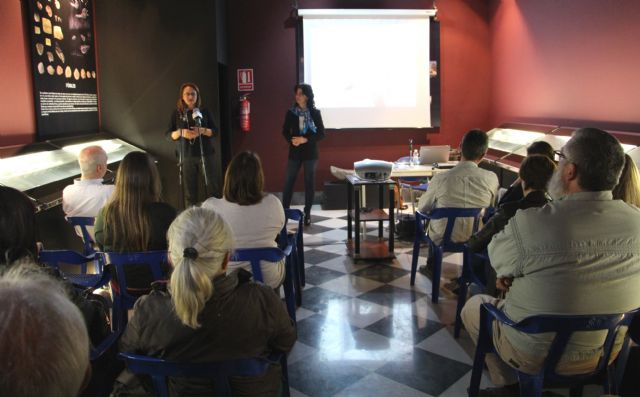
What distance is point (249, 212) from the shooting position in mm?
2746

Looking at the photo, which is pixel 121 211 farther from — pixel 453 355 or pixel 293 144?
pixel 293 144

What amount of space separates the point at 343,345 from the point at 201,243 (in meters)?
1.68

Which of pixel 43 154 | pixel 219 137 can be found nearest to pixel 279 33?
pixel 219 137

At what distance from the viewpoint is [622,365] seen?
2.04 m

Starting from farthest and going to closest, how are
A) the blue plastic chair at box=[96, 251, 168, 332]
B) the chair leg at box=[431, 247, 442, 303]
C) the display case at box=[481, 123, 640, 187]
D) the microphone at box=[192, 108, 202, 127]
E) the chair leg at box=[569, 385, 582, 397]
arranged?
the microphone at box=[192, 108, 202, 127] < the display case at box=[481, 123, 640, 187] < the chair leg at box=[431, 247, 442, 303] < the blue plastic chair at box=[96, 251, 168, 332] < the chair leg at box=[569, 385, 582, 397]

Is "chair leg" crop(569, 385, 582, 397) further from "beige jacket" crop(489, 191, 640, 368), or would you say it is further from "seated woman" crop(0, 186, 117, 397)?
"seated woman" crop(0, 186, 117, 397)

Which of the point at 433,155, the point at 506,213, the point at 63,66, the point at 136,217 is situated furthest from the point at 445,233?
the point at 63,66

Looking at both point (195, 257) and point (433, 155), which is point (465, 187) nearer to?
point (433, 155)

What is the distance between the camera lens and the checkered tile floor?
2.59 m

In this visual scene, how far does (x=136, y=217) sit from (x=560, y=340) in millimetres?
1874

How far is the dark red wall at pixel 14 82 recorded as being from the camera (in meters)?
4.13

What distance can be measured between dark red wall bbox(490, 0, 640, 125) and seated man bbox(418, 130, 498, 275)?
1.73m

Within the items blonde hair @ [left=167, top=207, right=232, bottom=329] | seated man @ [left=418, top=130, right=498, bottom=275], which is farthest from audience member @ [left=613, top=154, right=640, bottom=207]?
blonde hair @ [left=167, top=207, right=232, bottom=329]

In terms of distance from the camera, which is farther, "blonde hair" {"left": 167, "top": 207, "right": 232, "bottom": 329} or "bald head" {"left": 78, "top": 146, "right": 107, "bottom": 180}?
"bald head" {"left": 78, "top": 146, "right": 107, "bottom": 180}
